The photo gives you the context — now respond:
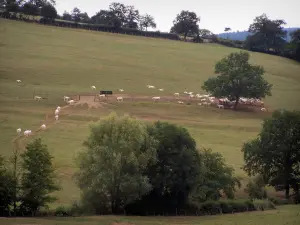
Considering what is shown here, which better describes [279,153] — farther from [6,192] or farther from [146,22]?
[146,22]

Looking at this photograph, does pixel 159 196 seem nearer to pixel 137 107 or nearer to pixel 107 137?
pixel 107 137

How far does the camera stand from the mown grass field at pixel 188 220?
24.4 meters

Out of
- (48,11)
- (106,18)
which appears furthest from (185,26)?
(48,11)

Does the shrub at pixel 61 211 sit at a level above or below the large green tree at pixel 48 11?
below

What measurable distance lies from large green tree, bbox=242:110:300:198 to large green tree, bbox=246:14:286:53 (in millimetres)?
101339

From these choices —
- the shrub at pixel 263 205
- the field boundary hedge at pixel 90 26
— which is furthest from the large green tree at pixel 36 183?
the field boundary hedge at pixel 90 26

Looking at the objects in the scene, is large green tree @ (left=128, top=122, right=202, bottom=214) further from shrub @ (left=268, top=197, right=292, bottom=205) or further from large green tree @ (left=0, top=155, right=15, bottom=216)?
large green tree @ (left=0, top=155, right=15, bottom=216)

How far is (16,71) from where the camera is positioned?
77500 millimetres

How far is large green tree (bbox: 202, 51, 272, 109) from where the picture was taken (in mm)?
72312

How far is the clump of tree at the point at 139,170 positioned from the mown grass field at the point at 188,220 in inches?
115

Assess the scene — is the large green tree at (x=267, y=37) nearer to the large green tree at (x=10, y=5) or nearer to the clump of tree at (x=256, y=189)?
the large green tree at (x=10, y=5)

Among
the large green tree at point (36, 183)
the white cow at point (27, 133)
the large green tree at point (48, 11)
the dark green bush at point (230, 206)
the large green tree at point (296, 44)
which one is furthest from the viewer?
the large green tree at point (296, 44)

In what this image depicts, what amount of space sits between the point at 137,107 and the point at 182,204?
33651 millimetres

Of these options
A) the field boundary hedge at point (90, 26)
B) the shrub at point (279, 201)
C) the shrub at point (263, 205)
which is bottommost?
the shrub at point (279, 201)
